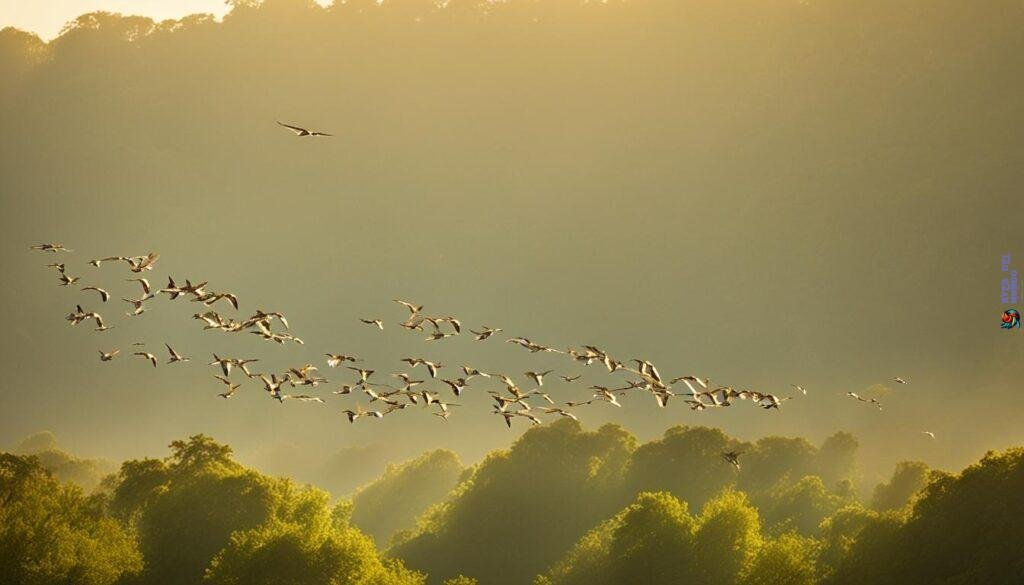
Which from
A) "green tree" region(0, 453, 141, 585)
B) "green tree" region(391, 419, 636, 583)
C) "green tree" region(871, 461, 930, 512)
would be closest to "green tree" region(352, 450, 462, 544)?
"green tree" region(391, 419, 636, 583)

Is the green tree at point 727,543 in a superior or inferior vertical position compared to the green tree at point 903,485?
superior

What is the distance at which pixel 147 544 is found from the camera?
81.8m

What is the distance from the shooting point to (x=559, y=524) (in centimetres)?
10169

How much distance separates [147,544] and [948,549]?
2647 inches

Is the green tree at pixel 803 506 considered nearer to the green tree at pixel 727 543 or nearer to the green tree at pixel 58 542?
the green tree at pixel 727 543

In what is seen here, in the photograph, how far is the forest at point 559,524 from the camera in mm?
69188

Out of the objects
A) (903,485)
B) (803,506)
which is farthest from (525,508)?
(903,485)

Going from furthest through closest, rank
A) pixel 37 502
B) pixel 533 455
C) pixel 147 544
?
pixel 533 455 → pixel 147 544 → pixel 37 502

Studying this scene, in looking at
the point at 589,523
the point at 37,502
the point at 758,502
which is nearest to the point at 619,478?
the point at 589,523

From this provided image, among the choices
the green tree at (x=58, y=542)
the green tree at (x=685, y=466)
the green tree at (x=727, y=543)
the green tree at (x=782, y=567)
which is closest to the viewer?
the green tree at (x=58, y=542)

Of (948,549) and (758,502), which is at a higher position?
(948,549)

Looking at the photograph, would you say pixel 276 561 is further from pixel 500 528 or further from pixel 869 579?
pixel 869 579

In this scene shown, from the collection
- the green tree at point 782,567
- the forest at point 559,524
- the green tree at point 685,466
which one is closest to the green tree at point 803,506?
the forest at point 559,524

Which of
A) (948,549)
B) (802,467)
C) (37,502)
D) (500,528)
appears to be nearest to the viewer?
(948,549)
